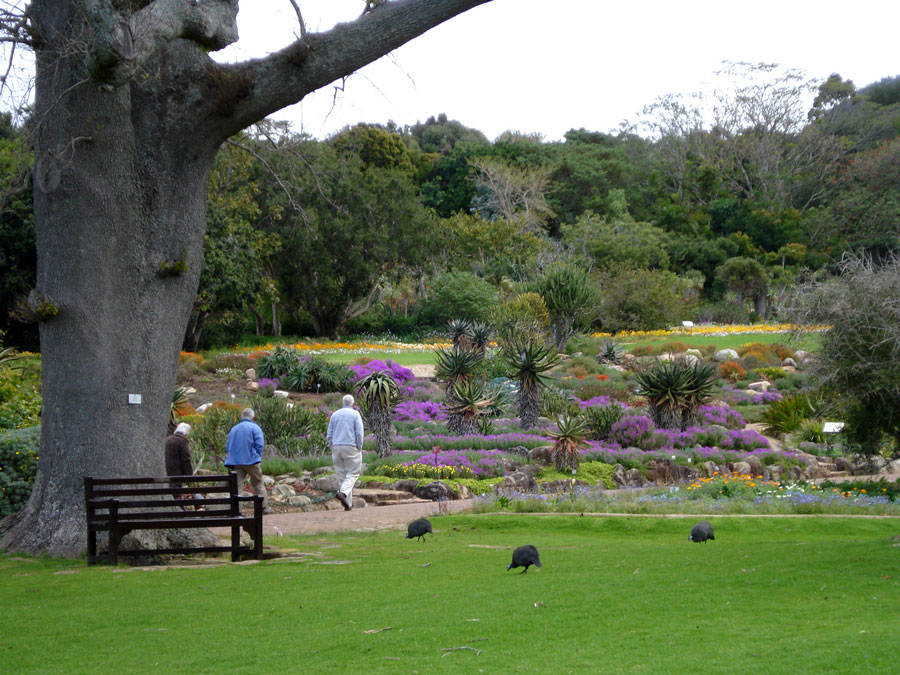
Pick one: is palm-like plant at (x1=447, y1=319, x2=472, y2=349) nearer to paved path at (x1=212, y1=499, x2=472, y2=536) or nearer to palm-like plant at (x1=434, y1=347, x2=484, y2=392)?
palm-like plant at (x1=434, y1=347, x2=484, y2=392)

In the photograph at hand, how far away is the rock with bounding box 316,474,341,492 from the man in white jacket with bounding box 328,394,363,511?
0.98 meters

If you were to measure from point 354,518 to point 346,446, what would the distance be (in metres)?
1.30

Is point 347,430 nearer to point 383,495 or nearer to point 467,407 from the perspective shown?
point 383,495

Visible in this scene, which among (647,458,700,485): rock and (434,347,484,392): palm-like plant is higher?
(434,347,484,392): palm-like plant

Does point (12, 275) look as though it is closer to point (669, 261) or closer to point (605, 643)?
point (605, 643)

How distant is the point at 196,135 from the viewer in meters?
9.70

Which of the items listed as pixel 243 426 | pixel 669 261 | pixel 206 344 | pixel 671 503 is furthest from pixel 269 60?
pixel 669 261

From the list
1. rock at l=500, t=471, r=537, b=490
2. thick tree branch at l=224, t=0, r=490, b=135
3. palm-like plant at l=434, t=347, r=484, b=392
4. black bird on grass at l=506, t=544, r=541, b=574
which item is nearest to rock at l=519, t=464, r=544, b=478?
rock at l=500, t=471, r=537, b=490

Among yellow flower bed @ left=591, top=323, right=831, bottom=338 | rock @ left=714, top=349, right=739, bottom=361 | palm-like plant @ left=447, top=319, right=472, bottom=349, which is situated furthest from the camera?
yellow flower bed @ left=591, top=323, right=831, bottom=338

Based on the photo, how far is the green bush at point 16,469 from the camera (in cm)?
1166

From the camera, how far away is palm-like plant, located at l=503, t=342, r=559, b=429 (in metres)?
20.3

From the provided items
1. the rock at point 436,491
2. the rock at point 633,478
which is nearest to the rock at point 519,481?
the rock at point 436,491

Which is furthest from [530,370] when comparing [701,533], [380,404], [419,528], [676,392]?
[701,533]

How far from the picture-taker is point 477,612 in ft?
20.7
